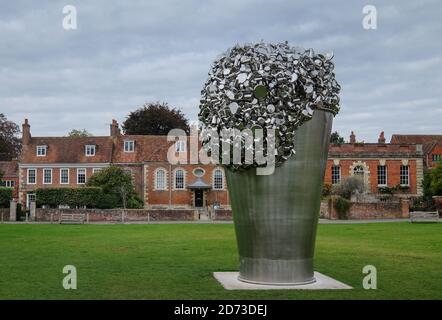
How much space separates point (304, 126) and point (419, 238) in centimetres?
1502

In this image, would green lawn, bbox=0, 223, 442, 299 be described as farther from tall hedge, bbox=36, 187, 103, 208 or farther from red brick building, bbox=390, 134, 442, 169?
red brick building, bbox=390, 134, 442, 169

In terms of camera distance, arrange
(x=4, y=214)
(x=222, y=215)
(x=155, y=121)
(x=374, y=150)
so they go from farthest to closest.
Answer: (x=155, y=121)
(x=374, y=150)
(x=4, y=214)
(x=222, y=215)

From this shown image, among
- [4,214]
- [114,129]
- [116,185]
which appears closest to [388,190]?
[116,185]

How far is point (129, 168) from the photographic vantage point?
54312mm

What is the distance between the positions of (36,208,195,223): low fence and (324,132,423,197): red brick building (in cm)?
1774

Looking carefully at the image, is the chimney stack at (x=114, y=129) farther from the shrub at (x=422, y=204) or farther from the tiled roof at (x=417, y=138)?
the tiled roof at (x=417, y=138)

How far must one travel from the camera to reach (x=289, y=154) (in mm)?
10453

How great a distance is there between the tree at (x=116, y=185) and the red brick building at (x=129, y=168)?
3755 mm

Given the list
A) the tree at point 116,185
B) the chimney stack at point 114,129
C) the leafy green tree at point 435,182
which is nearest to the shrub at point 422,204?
the leafy green tree at point 435,182

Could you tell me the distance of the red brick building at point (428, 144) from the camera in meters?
69.9

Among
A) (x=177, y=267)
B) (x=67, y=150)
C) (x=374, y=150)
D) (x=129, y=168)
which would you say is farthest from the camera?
(x=67, y=150)

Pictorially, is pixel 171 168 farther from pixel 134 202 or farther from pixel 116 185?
pixel 116 185

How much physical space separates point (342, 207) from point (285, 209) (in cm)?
3196

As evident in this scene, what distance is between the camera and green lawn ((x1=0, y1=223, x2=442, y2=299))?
9.95 meters
